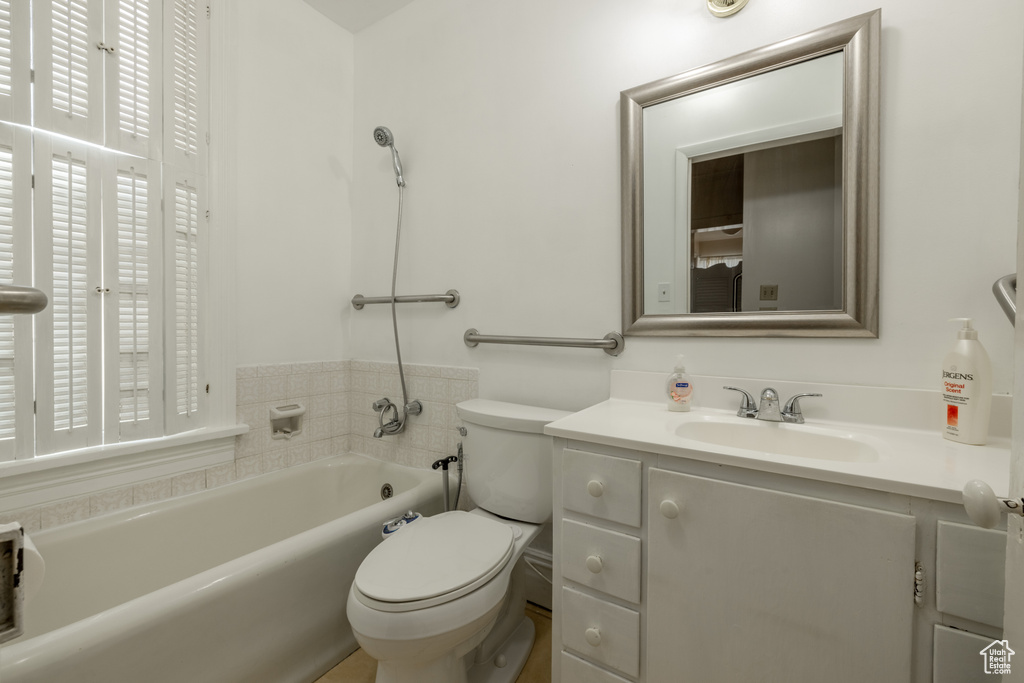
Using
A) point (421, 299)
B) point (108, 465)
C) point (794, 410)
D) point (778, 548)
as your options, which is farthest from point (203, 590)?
point (794, 410)

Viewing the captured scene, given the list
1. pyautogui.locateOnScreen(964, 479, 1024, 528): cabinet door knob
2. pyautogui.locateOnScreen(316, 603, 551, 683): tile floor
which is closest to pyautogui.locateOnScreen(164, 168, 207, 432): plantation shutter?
pyautogui.locateOnScreen(316, 603, 551, 683): tile floor

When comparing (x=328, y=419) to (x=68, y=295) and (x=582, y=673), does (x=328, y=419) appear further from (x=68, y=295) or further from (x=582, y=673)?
(x=582, y=673)

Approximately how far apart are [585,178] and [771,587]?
1.24 metres

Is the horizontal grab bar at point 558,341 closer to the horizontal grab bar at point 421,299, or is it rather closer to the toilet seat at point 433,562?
the horizontal grab bar at point 421,299

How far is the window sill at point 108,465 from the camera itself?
1239 mm

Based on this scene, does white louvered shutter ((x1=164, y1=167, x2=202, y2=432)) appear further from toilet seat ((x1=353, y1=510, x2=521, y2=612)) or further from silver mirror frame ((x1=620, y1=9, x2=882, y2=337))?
silver mirror frame ((x1=620, y1=9, x2=882, y2=337))

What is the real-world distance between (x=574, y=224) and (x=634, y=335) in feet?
1.46

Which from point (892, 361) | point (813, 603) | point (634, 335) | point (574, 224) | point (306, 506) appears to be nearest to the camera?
point (813, 603)

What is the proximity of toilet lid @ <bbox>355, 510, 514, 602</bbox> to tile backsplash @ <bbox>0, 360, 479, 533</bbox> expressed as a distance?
566 millimetres

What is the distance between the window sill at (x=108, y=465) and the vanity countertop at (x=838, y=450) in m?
1.40

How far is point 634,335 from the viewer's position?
1.38m

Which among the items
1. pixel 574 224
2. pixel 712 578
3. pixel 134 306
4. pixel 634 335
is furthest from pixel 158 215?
pixel 712 578

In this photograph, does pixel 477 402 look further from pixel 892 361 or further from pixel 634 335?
pixel 892 361

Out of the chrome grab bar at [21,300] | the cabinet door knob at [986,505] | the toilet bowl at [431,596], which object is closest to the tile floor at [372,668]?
the toilet bowl at [431,596]
